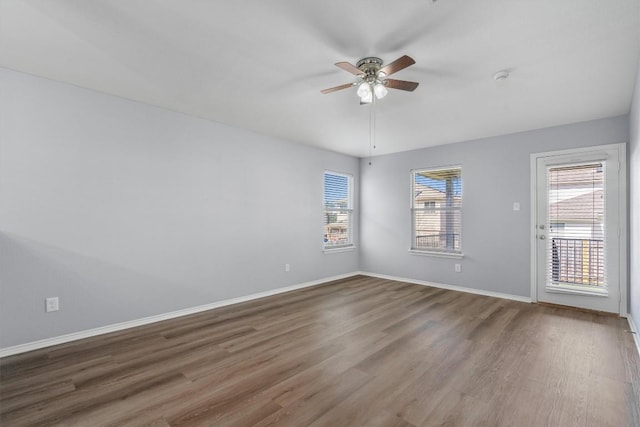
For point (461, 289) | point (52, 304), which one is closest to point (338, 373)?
point (52, 304)

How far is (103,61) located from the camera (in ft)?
8.36

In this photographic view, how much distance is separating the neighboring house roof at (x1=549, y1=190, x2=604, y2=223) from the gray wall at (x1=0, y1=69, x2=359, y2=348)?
400cm

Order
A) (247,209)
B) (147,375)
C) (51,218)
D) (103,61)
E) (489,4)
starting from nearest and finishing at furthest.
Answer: (489,4) < (147,375) < (103,61) < (51,218) < (247,209)

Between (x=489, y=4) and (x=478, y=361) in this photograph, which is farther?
(x=478, y=361)

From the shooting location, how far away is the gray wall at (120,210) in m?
2.72

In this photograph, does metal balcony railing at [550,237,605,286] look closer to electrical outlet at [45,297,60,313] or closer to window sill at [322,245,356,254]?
window sill at [322,245,356,254]

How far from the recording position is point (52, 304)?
284cm

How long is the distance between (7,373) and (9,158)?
5.96ft

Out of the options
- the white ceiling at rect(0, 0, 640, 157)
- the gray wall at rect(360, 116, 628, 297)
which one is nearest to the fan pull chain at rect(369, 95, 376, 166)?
the white ceiling at rect(0, 0, 640, 157)

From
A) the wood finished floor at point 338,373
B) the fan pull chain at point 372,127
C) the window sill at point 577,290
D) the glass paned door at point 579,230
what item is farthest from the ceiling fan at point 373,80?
the window sill at point 577,290

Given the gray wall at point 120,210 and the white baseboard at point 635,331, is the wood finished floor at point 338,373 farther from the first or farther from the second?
the gray wall at point 120,210

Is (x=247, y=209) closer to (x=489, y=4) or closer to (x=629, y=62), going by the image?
(x=489, y=4)

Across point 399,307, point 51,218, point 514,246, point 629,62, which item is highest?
point 629,62

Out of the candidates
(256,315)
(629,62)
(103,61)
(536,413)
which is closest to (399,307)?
(256,315)
